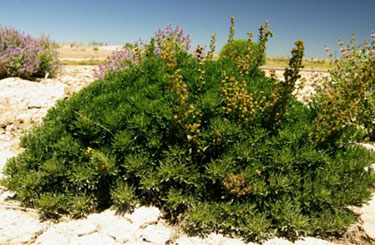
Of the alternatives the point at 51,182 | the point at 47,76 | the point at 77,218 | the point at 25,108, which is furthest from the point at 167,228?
the point at 47,76

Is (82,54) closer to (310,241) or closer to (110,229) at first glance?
(110,229)

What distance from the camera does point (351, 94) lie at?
2805 mm

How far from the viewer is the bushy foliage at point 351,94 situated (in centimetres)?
279

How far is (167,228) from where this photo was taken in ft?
9.11

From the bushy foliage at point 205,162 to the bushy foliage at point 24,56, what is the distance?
614cm

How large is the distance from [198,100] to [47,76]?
7806 millimetres

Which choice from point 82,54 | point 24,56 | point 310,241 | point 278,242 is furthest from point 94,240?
point 82,54

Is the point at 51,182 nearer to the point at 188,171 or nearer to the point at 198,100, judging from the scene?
the point at 188,171

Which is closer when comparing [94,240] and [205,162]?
[94,240]

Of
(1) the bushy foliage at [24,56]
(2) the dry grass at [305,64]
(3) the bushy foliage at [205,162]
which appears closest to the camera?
(3) the bushy foliage at [205,162]

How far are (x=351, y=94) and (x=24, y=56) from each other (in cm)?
893

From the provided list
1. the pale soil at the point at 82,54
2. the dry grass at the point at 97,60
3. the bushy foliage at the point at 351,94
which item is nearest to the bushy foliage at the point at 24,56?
the dry grass at the point at 97,60

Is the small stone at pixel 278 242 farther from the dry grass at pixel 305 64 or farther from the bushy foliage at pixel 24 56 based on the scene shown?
the dry grass at pixel 305 64

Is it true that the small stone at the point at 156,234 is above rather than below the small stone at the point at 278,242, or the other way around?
below
